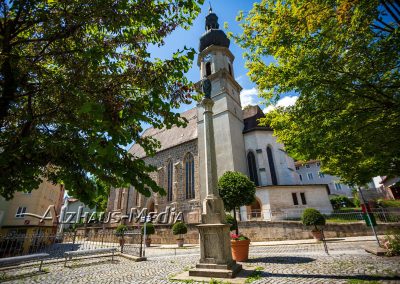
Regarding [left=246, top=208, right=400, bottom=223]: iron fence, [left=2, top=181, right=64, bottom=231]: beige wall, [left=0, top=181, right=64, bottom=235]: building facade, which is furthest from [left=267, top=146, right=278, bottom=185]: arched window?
[left=2, top=181, right=64, bottom=231]: beige wall

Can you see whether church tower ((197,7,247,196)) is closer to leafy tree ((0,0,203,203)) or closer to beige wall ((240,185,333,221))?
beige wall ((240,185,333,221))

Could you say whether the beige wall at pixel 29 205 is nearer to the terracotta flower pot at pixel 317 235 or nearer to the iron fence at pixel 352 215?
the iron fence at pixel 352 215

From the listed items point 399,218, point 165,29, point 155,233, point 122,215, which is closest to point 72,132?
point 165,29

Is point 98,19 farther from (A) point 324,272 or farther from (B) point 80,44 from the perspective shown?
(A) point 324,272

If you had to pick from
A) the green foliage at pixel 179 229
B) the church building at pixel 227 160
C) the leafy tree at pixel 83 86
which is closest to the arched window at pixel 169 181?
the church building at pixel 227 160

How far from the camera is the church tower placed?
2238cm

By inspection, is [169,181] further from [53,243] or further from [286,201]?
[286,201]

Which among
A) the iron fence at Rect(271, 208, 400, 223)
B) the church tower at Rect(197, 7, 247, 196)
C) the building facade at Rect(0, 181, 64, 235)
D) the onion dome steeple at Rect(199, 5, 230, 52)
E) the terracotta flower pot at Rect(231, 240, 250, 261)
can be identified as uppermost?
the onion dome steeple at Rect(199, 5, 230, 52)

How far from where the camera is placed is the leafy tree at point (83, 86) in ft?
11.5

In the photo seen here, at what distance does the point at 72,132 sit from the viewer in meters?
4.23

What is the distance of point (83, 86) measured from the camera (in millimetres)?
4055

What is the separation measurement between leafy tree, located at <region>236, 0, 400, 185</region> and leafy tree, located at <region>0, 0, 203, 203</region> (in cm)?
364

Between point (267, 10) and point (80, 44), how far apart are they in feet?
20.8

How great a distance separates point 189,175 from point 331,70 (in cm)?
2032
